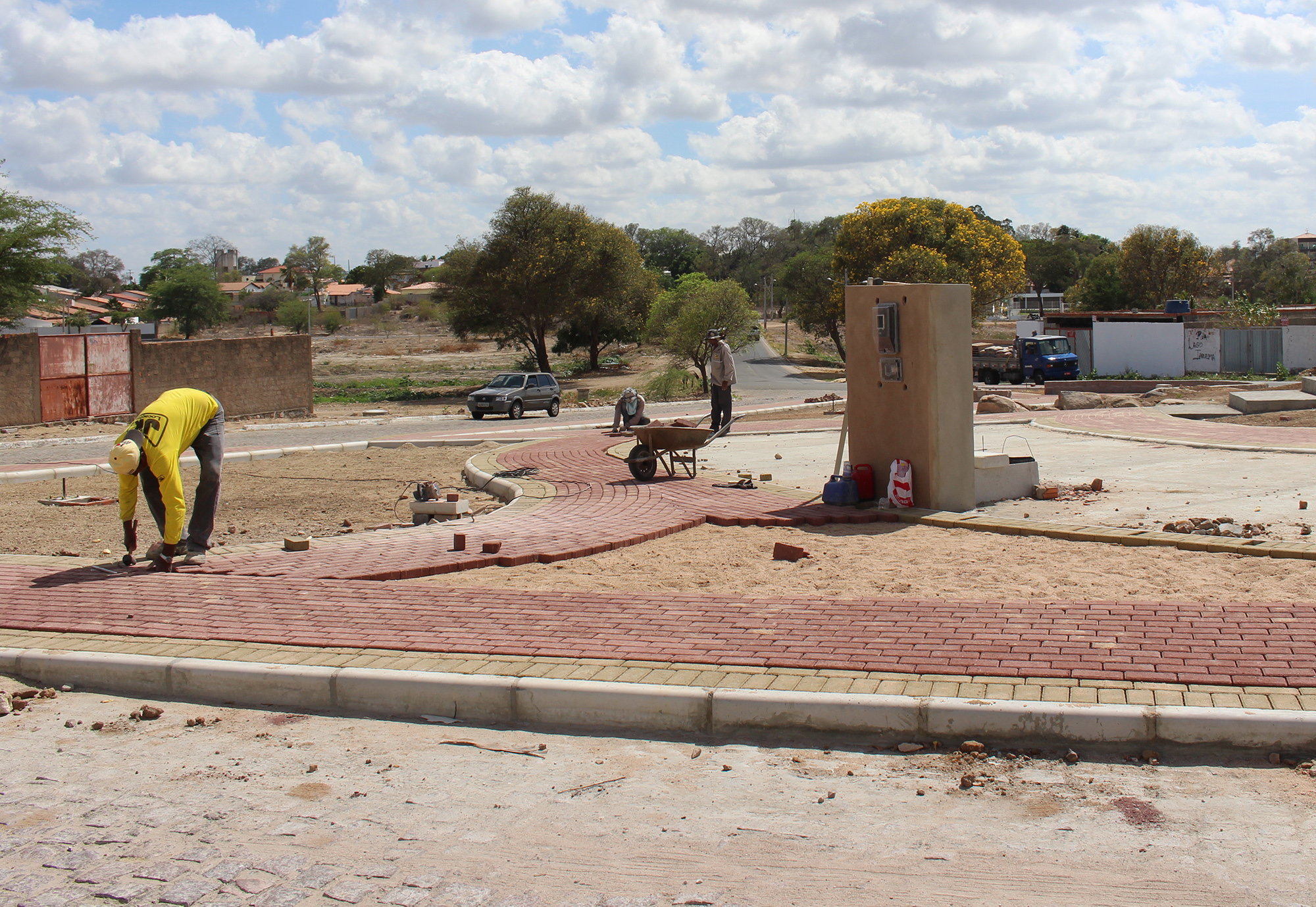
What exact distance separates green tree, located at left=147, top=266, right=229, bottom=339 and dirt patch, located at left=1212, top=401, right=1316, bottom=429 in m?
87.7

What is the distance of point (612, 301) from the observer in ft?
182

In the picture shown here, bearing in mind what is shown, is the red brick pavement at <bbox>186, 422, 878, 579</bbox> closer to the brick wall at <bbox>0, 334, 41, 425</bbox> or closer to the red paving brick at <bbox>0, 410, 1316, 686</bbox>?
the red paving brick at <bbox>0, 410, 1316, 686</bbox>

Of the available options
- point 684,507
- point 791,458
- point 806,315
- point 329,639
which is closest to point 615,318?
point 806,315

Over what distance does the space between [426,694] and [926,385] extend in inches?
237

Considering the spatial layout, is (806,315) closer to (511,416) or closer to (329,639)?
(511,416)

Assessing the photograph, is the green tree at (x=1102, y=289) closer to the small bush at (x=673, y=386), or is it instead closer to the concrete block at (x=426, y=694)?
the small bush at (x=673, y=386)

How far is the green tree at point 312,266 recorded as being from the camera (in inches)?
5477

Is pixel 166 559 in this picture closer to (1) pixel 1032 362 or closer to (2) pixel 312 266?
(1) pixel 1032 362

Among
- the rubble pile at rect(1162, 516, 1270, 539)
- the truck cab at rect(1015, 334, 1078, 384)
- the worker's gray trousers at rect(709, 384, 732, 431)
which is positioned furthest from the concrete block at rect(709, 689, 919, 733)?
the truck cab at rect(1015, 334, 1078, 384)

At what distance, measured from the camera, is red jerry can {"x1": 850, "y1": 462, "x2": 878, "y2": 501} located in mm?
10438

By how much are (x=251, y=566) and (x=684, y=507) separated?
4.13 metres

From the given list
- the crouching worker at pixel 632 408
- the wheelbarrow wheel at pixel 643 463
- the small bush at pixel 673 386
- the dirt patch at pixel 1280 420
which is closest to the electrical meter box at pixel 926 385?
the wheelbarrow wheel at pixel 643 463

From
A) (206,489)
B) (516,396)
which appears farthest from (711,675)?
(516,396)

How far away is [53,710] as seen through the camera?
562cm
